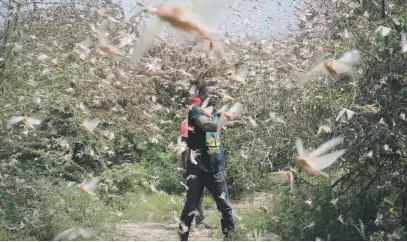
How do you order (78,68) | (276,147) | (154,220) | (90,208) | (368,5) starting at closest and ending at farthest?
(368,5) → (276,147) → (90,208) → (154,220) → (78,68)

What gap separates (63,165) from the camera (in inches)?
258

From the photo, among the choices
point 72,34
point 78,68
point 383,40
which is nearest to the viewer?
point 383,40

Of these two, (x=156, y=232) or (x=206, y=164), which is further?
(x=156, y=232)

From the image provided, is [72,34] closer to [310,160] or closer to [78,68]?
[78,68]

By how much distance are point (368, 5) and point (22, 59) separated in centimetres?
435

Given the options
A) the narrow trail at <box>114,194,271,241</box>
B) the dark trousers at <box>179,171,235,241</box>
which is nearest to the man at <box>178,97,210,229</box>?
the narrow trail at <box>114,194,271,241</box>

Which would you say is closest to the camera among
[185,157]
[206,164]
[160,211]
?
[206,164]

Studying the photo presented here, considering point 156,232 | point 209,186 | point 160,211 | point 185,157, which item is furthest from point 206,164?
→ point 160,211

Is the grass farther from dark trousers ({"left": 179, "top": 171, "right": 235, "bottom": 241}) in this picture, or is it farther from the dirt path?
dark trousers ({"left": 179, "top": 171, "right": 235, "bottom": 241})

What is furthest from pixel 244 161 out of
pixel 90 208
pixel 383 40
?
pixel 383 40

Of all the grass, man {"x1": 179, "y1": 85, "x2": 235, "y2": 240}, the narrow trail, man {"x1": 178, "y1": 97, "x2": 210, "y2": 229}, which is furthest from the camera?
the grass

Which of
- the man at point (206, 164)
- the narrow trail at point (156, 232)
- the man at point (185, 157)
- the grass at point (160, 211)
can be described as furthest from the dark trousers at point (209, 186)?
the grass at point (160, 211)

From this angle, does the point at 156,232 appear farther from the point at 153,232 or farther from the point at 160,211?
the point at 160,211

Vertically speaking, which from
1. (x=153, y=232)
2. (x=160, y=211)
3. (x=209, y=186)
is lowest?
(x=153, y=232)
